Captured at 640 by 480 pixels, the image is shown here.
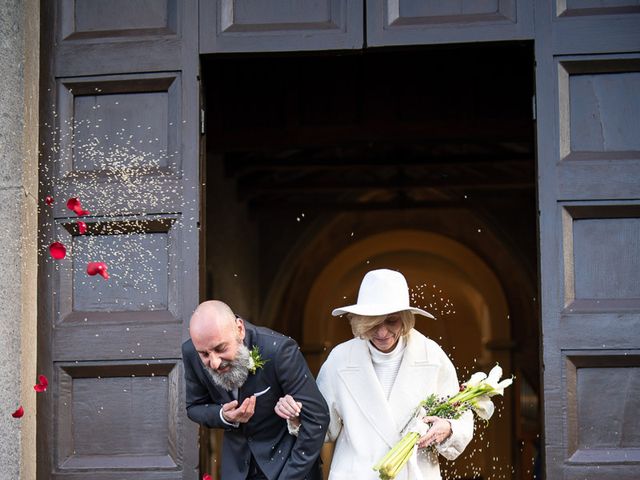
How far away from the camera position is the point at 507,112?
9.65 m

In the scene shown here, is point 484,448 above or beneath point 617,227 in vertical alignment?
beneath

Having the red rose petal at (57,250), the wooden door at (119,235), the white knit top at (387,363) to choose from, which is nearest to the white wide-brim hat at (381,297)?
the white knit top at (387,363)

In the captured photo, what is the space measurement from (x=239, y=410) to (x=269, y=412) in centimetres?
22

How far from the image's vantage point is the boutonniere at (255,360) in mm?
4844

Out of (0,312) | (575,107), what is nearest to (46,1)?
(0,312)

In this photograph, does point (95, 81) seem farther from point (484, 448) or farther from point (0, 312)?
point (484, 448)

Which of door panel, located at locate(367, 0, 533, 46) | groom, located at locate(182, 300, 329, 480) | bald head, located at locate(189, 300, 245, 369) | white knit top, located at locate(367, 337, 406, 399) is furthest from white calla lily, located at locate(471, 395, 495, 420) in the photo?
door panel, located at locate(367, 0, 533, 46)

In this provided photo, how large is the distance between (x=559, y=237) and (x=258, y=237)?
446 inches

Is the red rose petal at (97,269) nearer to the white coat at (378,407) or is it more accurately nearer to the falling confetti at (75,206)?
the falling confetti at (75,206)

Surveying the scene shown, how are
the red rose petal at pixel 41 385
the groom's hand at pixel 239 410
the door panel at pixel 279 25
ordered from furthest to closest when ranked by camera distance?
the door panel at pixel 279 25
the red rose petal at pixel 41 385
the groom's hand at pixel 239 410

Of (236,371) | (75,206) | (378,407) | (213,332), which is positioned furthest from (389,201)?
(213,332)

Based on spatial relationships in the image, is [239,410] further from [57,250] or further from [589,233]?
[589,233]

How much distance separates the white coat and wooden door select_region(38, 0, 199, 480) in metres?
0.70

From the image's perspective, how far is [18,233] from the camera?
5.44m
